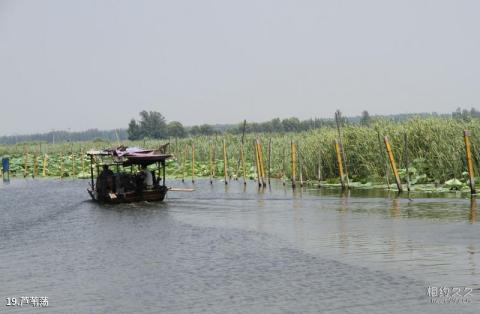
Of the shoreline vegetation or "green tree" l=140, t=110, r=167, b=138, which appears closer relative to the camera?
the shoreline vegetation

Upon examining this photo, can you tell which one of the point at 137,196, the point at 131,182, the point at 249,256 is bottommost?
the point at 249,256

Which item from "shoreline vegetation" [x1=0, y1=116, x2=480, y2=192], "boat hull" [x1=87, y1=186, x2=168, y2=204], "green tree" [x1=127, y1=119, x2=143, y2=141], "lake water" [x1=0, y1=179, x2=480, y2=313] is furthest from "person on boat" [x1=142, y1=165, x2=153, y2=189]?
"green tree" [x1=127, y1=119, x2=143, y2=141]

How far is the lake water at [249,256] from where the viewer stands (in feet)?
42.3

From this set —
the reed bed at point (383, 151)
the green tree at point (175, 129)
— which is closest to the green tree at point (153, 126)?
the green tree at point (175, 129)

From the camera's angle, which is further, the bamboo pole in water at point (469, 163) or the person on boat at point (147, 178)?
the person on boat at point (147, 178)

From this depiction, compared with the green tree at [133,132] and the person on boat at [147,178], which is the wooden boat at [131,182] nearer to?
the person on boat at [147,178]

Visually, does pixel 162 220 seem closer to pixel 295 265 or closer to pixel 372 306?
pixel 295 265

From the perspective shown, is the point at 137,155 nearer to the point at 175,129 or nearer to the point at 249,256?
the point at 249,256

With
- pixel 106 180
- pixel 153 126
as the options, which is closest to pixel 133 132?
pixel 153 126

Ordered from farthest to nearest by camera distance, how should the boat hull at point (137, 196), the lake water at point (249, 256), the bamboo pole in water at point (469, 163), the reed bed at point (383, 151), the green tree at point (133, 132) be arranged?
the green tree at point (133, 132), the boat hull at point (137, 196), the reed bed at point (383, 151), the bamboo pole in water at point (469, 163), the lake water at point (249, 256)

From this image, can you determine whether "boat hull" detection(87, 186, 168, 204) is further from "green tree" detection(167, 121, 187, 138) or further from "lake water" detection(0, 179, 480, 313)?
"green tree" detection(167, 121, 187, 138)

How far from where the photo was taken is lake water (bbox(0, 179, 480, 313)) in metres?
12.9

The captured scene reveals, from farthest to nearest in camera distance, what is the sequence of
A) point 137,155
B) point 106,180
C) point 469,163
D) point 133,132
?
point 133,132
point 106,180
point 137,155
point 469,163

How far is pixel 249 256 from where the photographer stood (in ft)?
57.5
